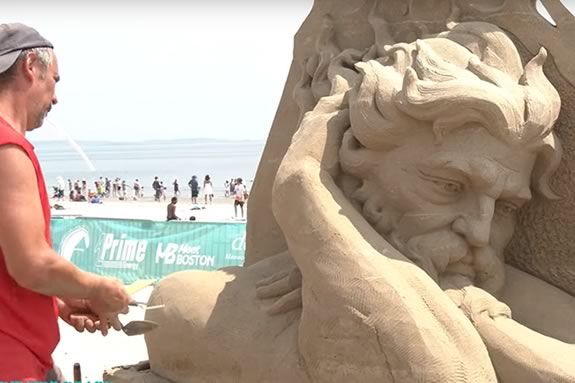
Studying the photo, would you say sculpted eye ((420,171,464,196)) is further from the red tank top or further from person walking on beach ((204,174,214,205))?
person walking on beach ((204,174,214,205))

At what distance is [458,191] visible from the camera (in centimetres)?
265

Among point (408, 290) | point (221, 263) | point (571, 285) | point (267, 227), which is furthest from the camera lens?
point (221, 263)

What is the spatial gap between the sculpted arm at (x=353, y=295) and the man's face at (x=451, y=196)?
0.12 metres

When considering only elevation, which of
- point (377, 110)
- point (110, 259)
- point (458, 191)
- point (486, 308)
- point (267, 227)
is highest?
point (377, 110)

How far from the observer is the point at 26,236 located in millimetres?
2025

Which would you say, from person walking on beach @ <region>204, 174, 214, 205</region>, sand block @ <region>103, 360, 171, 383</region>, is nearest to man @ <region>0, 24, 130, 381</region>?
sand block @ <region>103, 360, 171, 383</region>

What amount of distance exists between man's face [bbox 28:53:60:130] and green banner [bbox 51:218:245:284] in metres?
7.23

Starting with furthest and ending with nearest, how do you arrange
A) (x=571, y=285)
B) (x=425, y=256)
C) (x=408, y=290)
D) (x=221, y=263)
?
1. (x=221, y=263)
2. (x=571, y=285)
3. (x=425, y=256)
4. (x=408, y=290)

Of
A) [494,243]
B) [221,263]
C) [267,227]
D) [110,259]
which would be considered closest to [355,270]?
[494,243]

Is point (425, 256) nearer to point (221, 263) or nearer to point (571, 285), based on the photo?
point (571, 285)

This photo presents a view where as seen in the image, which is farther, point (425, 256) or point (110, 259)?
point (110, 259)

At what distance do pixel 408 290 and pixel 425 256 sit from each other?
215mm

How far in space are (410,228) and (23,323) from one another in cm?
119

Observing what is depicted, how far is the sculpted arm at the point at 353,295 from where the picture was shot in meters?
2.34
